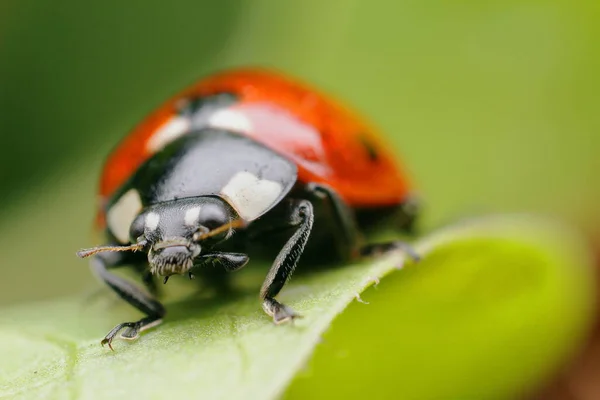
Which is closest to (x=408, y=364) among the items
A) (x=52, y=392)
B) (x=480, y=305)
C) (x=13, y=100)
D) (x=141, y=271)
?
(x=480, y=305)

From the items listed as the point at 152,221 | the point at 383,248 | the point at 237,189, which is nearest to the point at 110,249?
the point at 152,221

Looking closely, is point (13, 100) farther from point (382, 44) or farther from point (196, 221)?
point (196, 221)

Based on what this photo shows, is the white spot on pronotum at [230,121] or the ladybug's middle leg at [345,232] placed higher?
the white spot on pronotum at [230,121]

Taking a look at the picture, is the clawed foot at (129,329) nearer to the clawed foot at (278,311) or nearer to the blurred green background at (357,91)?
the clawed foot at (278,311)

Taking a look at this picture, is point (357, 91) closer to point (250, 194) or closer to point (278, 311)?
point (250, 194)

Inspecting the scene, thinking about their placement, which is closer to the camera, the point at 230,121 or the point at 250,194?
the point at 250,194

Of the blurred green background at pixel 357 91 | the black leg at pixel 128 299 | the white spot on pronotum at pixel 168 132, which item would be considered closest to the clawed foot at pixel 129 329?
the black leg at pixel 128 299

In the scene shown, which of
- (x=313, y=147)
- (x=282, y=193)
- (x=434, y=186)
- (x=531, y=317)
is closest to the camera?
(x=282, y=193)
